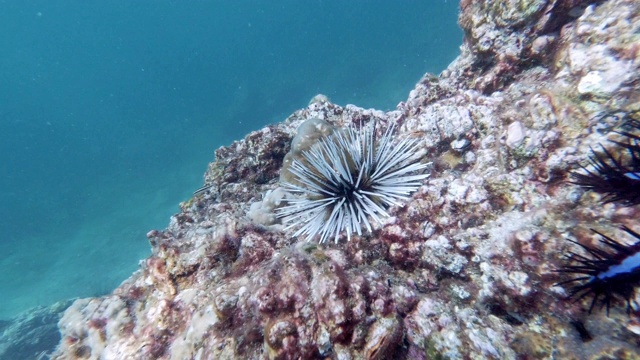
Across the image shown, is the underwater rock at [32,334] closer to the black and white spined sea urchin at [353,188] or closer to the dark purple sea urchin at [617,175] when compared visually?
the black and white spined sea urchin at [353,188]

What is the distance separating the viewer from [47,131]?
7044 cm

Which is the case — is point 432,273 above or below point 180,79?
below

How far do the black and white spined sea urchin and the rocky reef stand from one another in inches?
6.0

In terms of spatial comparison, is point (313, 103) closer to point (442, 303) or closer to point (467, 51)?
point (467, 51)

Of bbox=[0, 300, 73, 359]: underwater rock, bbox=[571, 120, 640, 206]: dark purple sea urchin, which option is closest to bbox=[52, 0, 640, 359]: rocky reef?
bbox=[571, 120, 640, 206]: dark purple sea urchin

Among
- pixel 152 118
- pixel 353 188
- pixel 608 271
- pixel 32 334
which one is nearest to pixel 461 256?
pixel 608 271

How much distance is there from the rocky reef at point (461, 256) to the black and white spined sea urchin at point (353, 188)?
15cm

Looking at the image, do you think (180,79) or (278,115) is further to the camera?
(180,79)

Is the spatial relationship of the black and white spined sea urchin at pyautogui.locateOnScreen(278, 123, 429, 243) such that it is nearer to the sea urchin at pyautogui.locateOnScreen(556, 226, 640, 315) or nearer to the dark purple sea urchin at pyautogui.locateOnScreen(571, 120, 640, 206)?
the dark purple sea urchin at pyautogui.locateOnScreen(571, 120, 640, 206)

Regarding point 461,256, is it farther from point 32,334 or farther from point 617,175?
point 32,334

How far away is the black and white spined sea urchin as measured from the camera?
322cm

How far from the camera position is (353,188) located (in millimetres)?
3314

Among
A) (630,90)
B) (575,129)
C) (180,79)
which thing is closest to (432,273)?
(575,129)

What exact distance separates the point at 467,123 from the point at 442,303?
6.65ft
